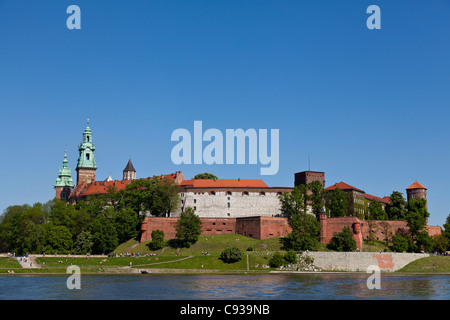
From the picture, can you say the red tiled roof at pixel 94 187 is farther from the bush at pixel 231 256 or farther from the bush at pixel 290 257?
the bush at pixel 290 257

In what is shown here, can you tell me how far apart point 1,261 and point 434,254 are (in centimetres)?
6054

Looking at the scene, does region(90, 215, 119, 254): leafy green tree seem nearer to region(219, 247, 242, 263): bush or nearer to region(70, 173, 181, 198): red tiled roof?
region(219, 247, 242, 263): bush

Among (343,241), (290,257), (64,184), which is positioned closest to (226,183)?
(343,241)

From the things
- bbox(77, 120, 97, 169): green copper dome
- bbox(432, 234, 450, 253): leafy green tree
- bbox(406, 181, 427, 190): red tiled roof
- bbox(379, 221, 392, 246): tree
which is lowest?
bbox(432, 234, 450, 253): leafy green tree

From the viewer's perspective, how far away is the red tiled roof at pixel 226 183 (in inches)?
3561

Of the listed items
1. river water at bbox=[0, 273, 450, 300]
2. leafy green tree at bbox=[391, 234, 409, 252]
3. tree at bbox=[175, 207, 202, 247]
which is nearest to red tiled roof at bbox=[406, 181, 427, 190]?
leafy green tree at bbox=[391, 234, 409, 252]

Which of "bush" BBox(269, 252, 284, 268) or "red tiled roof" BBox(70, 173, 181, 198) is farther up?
"red tiled roof" BBox(70, 173, 181, 198)

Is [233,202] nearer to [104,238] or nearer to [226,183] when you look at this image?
[226,183]

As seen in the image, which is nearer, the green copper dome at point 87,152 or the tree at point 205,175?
the tree at point 205,175

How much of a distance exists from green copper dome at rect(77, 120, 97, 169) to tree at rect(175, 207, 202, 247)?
5239 cm

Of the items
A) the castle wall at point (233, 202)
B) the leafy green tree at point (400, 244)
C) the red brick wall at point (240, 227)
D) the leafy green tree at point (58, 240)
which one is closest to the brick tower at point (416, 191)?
the leafy green tree at point (400, 244)

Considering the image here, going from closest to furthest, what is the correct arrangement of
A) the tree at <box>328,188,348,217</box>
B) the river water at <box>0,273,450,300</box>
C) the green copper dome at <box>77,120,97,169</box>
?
the river water at <box>0,273,450,300</box> < the tree at <box>328,188,348,217</box> < the green copper dome at <box>77,120,97,169</box>

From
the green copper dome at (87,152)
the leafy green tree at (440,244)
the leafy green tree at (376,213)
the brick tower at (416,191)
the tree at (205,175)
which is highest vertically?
the green copper dome at (87,152)

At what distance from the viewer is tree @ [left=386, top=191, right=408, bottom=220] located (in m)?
86.4
